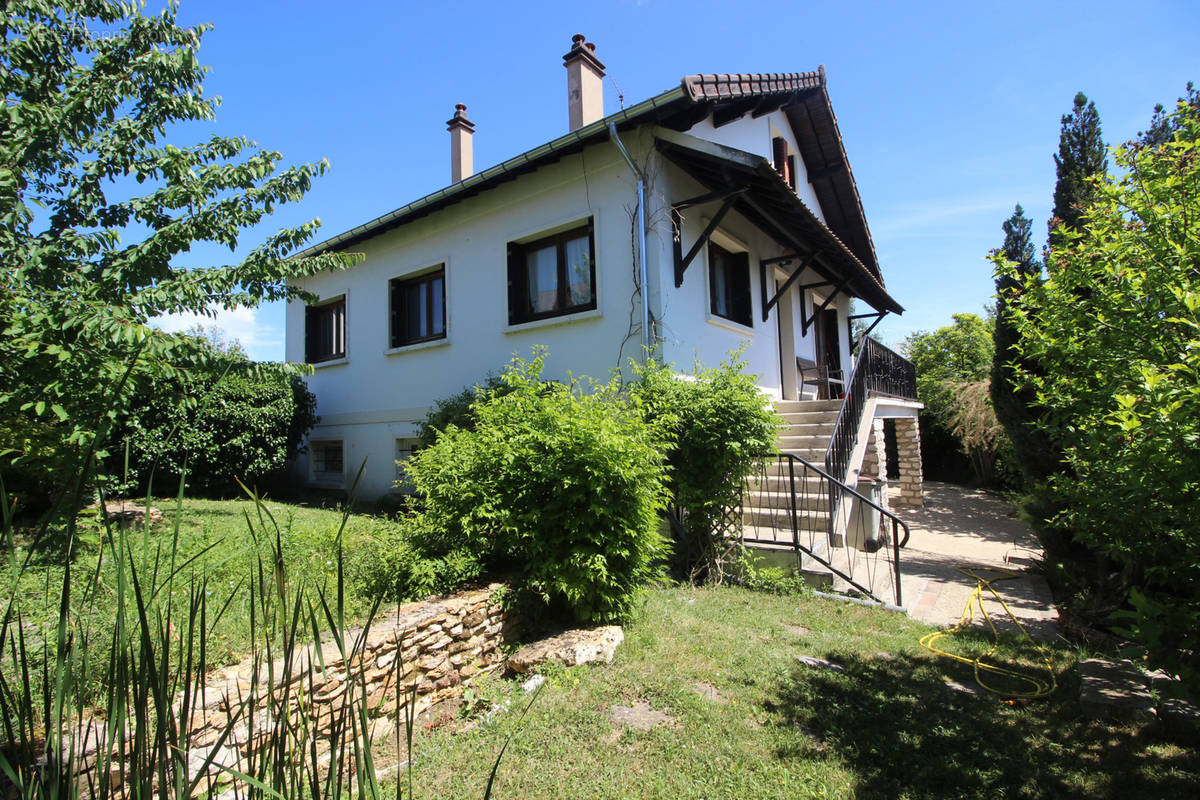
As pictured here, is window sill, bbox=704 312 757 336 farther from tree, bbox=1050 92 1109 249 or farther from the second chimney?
tree, bbox=1050 92 1109 249

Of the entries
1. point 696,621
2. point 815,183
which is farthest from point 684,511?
point 815,183

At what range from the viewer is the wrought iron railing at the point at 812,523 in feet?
18.8

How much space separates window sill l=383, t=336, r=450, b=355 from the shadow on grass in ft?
24.2

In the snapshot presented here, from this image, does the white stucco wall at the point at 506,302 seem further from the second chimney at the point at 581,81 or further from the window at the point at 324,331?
the second chimney at the point at 581,81

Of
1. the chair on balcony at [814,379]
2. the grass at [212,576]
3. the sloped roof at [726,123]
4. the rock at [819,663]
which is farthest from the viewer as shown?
the chair on balcony at [814,379]

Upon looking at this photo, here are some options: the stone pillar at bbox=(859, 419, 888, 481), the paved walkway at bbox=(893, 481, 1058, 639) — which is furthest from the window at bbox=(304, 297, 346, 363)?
the paved walkway at bbox=(893, 481, 1058, 639)

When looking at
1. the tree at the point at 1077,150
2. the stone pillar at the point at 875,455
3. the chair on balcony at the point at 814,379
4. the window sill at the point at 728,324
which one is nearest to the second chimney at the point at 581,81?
the window sill at the point at 728,324

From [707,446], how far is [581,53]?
678 cm

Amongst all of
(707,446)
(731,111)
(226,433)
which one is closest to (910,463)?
(731,111)

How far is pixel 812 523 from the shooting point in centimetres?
628

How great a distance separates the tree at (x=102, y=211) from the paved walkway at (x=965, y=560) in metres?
7.05

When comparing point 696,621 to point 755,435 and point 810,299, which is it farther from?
point 810,299

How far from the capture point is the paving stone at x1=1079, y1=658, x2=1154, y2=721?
3.27 meters

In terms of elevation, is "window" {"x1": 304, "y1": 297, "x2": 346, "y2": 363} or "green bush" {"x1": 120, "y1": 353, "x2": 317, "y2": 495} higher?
"window" {"x1": 304, "y1": 297, "x2": 346, "y2": 363}
